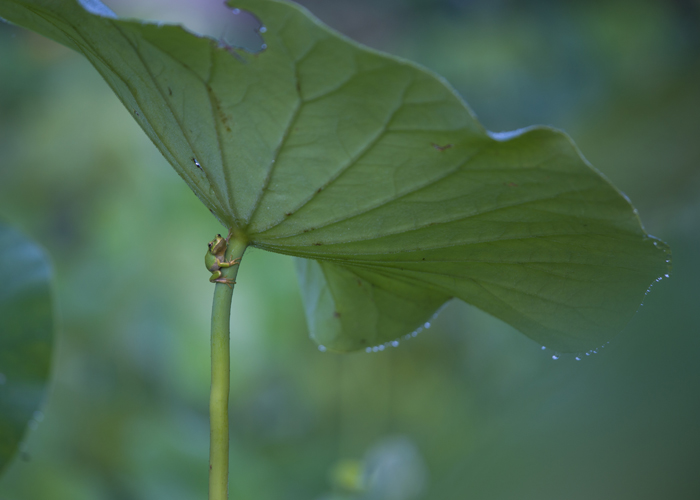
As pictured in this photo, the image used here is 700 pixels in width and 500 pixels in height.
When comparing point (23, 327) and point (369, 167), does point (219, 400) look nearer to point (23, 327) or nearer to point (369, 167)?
point (369, 167)

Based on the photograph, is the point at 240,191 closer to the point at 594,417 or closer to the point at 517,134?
the point at 517,134

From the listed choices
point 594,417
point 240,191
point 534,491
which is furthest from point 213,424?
point 594,417

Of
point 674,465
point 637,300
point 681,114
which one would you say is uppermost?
point 681,114

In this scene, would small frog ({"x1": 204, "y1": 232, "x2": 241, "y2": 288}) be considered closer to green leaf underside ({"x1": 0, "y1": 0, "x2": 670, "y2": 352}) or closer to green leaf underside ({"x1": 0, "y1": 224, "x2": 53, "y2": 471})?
green leaf underside ({"x1": 0, "y1": 0, "x2": 670, "y2": 352})

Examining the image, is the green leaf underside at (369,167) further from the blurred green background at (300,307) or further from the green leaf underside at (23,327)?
the blurred green background at (300,307)

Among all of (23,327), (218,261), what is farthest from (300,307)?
(218,261)

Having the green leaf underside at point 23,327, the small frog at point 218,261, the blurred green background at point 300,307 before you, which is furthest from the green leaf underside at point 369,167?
the blurred green background at point 300,307
